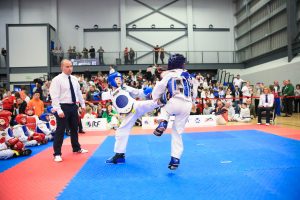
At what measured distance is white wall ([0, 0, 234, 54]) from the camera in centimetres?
2250

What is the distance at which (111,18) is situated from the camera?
75.9 ft

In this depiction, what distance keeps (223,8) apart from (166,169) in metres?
22.7

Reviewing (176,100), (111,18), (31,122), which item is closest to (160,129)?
(176,100)

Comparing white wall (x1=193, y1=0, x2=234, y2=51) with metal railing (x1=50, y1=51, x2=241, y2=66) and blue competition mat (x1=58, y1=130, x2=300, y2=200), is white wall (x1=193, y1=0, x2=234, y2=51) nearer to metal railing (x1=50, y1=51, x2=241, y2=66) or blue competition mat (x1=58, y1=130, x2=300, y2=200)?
metal railing (x1=50, y1=51, x2=241, y2=66)

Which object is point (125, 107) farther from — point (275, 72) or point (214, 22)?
point (214, 22)

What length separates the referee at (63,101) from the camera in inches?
194

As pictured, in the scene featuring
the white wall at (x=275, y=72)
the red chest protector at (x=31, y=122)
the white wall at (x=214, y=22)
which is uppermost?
the white wall at (x=214, y=22)

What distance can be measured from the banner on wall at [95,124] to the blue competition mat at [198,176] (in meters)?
4.93

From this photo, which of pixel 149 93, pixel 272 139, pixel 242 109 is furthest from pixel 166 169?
pixel 242 109

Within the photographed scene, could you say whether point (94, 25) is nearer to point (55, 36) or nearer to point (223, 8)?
point (55, 36)

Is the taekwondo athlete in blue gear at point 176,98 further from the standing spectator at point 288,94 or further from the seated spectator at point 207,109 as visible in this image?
the standing spectator at point 288,94

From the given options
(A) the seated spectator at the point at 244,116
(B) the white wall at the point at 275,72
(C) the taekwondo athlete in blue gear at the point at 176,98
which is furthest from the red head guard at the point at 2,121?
(B) the white wall at the point at 275,72

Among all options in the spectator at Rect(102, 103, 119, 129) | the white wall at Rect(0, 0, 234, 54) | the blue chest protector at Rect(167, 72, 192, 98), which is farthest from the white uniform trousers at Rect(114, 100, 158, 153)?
the white wall at Rect(0, 0, 234, 54)

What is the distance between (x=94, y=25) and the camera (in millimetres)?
22906
